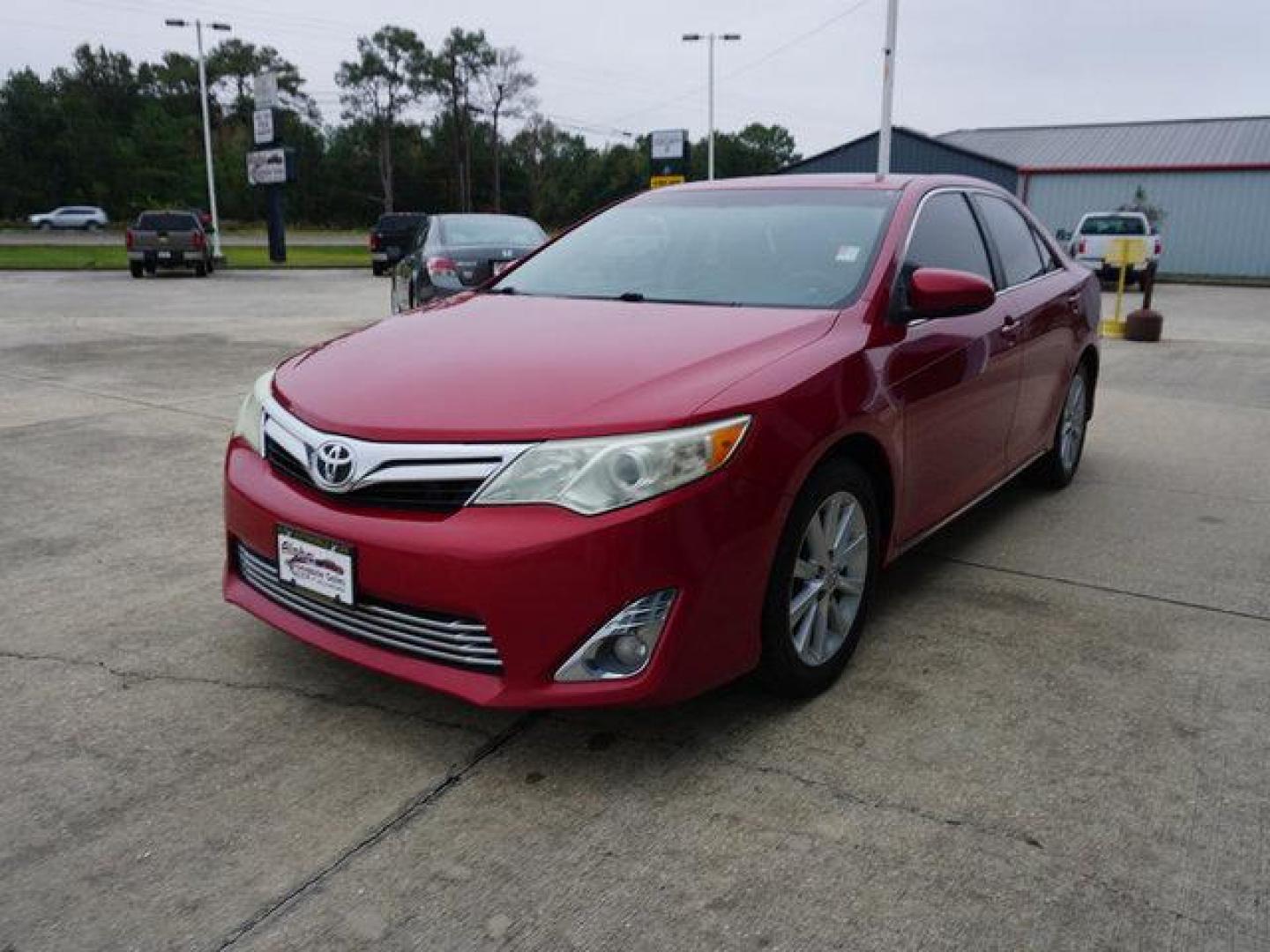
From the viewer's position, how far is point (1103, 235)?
2314 centimetres

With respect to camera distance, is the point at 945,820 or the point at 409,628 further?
the point at 409,628

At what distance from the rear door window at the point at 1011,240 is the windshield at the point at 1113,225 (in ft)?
68.1

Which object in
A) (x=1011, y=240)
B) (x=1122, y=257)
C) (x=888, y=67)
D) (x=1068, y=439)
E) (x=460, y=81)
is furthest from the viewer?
(x=460, y=81)

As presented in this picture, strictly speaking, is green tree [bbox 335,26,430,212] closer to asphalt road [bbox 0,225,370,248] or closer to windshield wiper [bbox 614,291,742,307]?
asphalt road [bbox 0,225,370,248]

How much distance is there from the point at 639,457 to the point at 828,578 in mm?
850

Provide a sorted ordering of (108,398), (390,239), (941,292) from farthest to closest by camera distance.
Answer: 1. (390,239)
2. (108,398)
3. (941,292)

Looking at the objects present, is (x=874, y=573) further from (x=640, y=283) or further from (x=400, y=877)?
(x=400, y=877)

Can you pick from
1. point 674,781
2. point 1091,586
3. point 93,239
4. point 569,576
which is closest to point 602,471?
point 569,576

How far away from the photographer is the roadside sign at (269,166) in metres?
34.1

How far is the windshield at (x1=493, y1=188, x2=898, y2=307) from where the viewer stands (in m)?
3.47

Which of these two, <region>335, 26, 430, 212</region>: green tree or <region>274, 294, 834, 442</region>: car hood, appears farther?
<region>335, 26, 430, 212</region>: green tree

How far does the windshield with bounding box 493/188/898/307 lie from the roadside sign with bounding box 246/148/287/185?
32.9 meters

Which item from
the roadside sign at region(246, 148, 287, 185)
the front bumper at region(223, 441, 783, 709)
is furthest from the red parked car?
the roadside sign at region(246, 148, 287, 185)

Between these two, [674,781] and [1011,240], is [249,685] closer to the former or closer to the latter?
[674,781]
